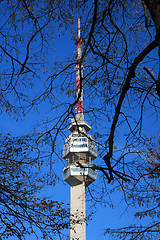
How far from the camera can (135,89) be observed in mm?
5922

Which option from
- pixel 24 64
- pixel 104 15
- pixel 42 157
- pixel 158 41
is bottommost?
pixel 42 157

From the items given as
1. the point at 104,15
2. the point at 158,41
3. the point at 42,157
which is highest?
the point at 104,15

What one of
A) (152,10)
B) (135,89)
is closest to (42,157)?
(135,89)

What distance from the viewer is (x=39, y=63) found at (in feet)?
20.9

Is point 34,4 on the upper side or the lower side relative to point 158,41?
upper

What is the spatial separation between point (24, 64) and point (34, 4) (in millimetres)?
1036

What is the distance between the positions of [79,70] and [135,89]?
3.21 feet

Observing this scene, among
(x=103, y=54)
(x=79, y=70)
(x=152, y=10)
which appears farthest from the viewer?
(x=103, y=54)

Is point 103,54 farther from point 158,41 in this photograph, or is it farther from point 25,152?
point 25,152

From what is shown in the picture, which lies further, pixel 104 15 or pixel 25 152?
pixel 25 152

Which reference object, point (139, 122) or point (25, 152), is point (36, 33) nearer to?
point (139, 122)

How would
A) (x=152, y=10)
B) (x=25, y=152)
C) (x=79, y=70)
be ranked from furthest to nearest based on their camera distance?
(x=25, y=152) < (x=79, y=70) < (x=152, y=10)

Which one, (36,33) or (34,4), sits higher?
(34,4)

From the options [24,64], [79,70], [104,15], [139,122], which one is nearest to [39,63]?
[24,64]
